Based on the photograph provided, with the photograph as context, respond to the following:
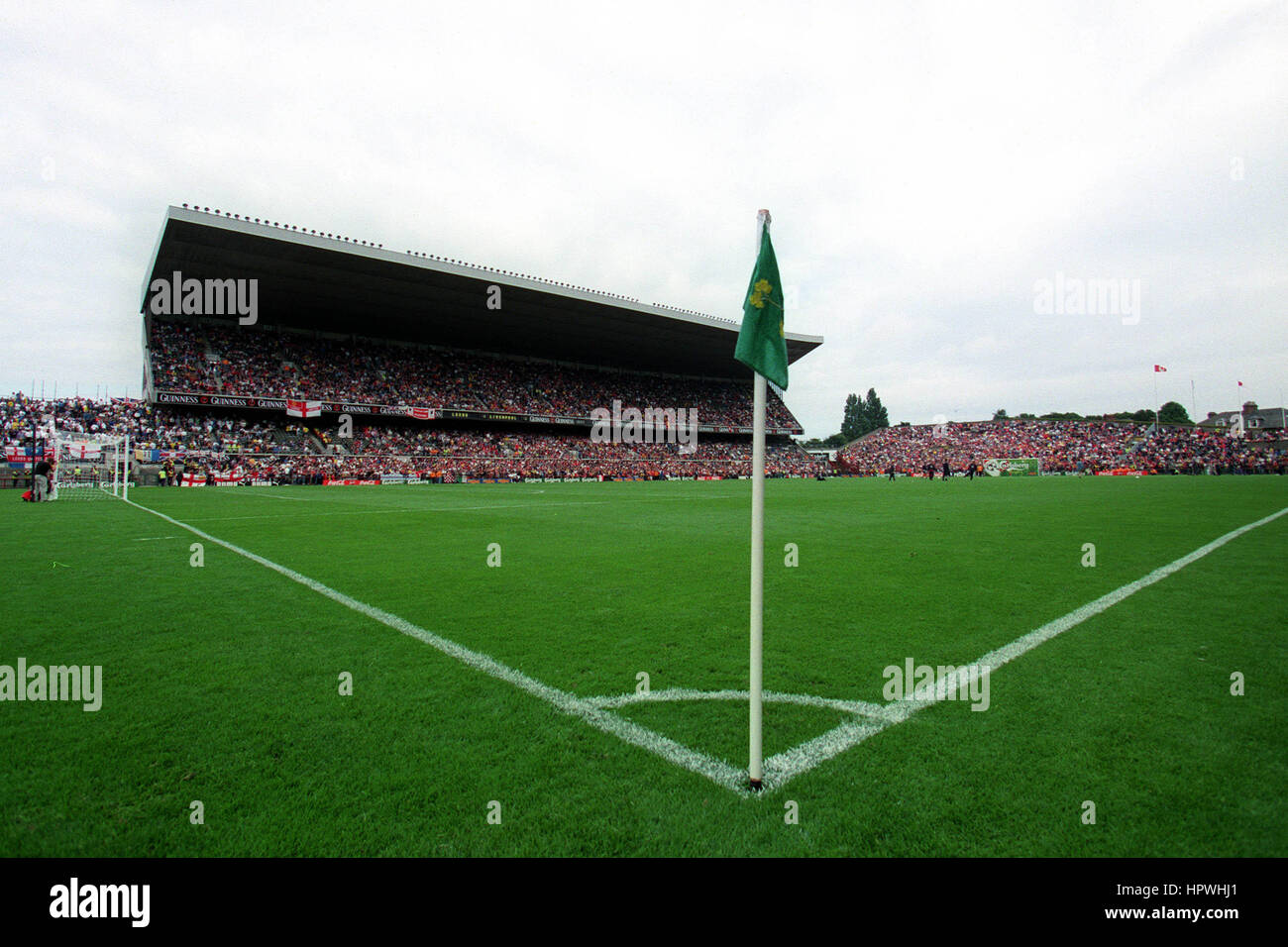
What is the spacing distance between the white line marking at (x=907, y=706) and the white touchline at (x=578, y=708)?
23cm

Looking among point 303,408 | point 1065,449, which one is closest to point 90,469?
point 303,408

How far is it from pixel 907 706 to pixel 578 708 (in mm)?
1841

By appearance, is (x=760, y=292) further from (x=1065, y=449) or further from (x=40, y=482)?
(x=1065, y=449)

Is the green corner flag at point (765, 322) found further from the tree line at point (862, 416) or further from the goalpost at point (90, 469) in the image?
the tree line at point (862, 416)

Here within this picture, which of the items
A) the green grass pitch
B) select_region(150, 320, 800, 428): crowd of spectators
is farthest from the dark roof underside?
the green grass pitch

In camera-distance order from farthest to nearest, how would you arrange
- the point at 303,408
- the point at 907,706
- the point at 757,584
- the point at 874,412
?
1. the point at 874,412
2. the point at 303,408
3. the point at 907,706
4. the point at 757,584

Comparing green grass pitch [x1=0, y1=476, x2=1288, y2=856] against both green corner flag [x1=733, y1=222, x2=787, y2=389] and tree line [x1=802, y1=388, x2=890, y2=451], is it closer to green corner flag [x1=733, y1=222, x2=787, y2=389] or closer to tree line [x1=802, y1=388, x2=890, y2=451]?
green corner flag [x1=733, y1=222, x2=787, y2=389]

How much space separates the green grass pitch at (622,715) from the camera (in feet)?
7.66

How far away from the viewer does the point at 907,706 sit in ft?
11.4

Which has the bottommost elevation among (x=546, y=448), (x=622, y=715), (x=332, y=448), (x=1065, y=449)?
(x=622, y=715)

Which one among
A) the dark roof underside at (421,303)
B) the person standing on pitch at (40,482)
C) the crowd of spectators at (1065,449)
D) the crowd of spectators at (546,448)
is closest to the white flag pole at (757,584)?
the person standing on pitch at (40,482)

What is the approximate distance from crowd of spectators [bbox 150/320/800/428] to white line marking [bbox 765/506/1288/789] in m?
46.4

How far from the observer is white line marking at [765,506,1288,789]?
282 cm
